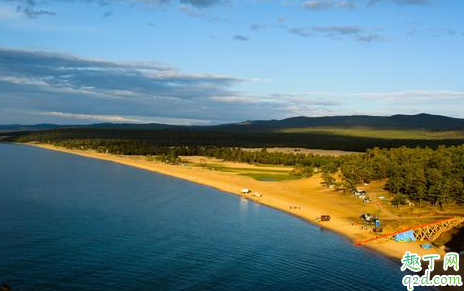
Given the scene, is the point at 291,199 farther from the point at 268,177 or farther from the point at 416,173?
the point at 268,177

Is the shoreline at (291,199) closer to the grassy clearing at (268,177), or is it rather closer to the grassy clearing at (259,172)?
the grassy clearing at (268,177)

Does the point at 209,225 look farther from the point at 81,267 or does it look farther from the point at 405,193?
the point at 405,193

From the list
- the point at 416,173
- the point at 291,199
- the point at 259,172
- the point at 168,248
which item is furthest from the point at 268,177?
the point at 168,248

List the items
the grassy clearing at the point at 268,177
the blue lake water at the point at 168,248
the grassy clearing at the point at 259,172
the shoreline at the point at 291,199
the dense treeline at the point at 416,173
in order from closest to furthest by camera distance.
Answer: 1. the blue lake water at the point at 168,248
2. the shoreline at the point at 291,199
3. the dense treeline at the point at 416,173
4. the grassy clearing at the point at 268,177
5. the grassy clearing at the point at 259,172

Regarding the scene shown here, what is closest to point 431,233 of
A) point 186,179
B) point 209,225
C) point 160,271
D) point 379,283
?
point 379,283

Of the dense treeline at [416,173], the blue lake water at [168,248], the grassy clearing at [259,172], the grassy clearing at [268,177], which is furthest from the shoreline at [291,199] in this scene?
the dense treeline at [416,173]
